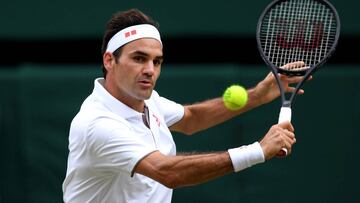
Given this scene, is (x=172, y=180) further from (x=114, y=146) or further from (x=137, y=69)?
(x=137, y=69)

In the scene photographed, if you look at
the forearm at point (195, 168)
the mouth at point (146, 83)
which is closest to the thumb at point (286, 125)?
the forearm at point (195, 168)

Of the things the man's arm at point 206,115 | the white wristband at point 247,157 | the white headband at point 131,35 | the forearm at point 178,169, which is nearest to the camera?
the white wristband at point 247,157

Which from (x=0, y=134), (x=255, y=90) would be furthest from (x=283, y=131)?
(x=0, y=134)

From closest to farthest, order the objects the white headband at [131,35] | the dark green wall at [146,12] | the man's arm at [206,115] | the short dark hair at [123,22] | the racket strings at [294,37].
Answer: the white headband at [131,35] < the short dark hair at [123,22] < the racket strings at [294,37] < the man's arm at [206,115] < the dark green wall at [146,12]

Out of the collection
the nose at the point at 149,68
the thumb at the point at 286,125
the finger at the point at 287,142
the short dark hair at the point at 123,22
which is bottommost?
the finger at the point at 287,142

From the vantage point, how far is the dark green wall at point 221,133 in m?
7.77

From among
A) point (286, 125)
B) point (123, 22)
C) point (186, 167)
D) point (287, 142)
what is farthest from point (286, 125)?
point (123, 22)

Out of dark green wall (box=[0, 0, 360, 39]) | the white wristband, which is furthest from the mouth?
dark green wall (box=[0, 0, 360, 39])

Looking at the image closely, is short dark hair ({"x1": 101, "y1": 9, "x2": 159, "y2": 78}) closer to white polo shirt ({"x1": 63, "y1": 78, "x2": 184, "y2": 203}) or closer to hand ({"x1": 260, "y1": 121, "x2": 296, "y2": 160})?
white polo shirt ({"x1": 63, "y1": 78, "x2": 184, "y2": 203})

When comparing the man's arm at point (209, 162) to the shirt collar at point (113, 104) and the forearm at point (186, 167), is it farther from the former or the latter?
the shirt collar at point (113, 104)

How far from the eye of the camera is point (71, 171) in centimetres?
471

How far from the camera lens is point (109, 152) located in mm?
4508

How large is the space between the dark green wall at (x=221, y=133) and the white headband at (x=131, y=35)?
2.88 m

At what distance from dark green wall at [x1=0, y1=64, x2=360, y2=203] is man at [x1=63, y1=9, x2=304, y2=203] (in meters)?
2.64
